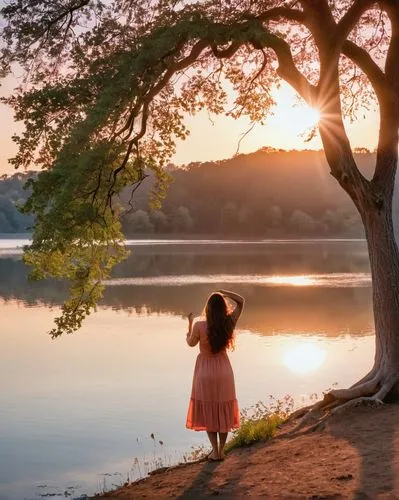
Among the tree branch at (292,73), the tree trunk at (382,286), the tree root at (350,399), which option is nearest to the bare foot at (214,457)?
the tree root at (350,399)

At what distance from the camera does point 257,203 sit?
6708 inches

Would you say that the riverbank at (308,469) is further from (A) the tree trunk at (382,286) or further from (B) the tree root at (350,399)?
(A) the tree trunk at (382,286)

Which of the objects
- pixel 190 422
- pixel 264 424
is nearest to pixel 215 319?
pixel 190 422

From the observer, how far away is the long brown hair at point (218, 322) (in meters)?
10.1

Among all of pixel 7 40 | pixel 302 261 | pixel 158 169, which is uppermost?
pixel 7 40

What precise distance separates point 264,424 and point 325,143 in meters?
4.75

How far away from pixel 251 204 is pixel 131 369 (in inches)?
5870

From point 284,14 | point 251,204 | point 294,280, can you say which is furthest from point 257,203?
point 284,14

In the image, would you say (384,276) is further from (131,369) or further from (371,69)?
(131,369)

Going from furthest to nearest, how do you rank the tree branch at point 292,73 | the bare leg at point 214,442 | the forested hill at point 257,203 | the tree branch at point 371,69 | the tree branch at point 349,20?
the forested hill at point 257,203 → the tree branch at point 371,69 → the tree branch at point 292,73 → the tree branch at point 349,20 → the bare leg at point 214,442

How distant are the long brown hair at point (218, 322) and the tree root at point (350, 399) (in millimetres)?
3106

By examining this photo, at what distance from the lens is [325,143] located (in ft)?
45.3

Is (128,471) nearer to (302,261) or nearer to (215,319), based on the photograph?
(215,319)

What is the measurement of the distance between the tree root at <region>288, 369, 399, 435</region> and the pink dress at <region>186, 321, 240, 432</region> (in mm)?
2429
